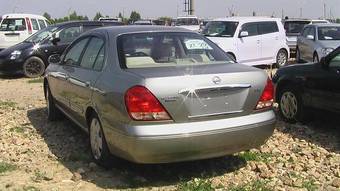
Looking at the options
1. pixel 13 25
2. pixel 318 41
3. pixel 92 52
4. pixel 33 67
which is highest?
pixel 13 25

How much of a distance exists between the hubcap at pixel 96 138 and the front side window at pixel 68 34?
9.94 metres

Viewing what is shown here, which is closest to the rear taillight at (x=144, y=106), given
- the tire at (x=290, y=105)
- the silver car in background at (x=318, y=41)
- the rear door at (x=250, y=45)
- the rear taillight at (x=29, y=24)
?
the tire at (x=290, y=105)

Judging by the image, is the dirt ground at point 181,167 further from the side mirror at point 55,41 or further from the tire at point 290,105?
the side mirror at point 55,41

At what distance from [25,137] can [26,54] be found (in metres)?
8.16

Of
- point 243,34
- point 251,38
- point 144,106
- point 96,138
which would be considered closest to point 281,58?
point 251,38

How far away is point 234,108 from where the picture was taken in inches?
197

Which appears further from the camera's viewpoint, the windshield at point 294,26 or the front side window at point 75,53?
the windshield at point 294,26

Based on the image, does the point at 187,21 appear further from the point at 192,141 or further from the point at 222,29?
the point at 192,141

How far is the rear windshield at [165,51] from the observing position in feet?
17.8

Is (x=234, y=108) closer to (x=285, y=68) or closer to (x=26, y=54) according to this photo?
(x=285, y=68)

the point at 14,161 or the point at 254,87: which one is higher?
the point at 254,87

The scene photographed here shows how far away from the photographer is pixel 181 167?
558cm

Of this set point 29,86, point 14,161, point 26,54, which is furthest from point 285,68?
point 26,54

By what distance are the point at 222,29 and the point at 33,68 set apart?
19.0 ft
